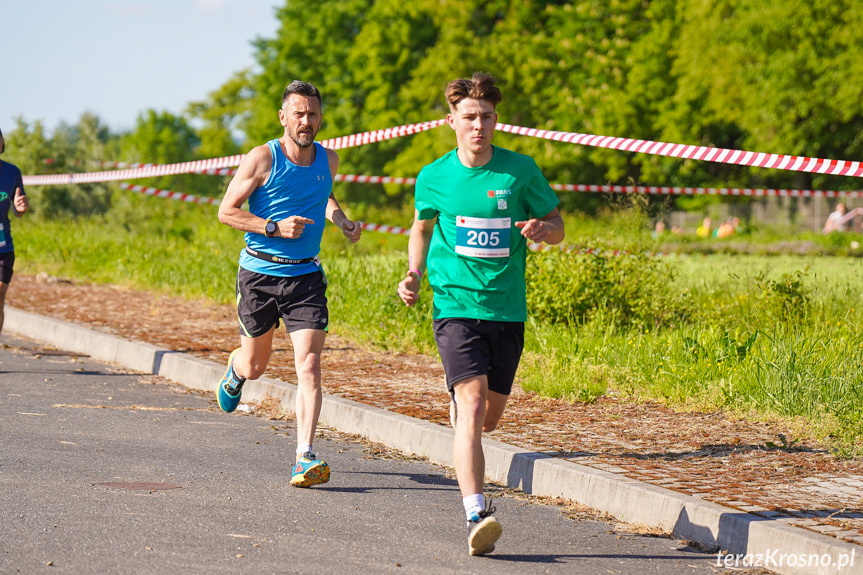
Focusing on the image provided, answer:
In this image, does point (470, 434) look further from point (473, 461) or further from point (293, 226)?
point (293, 226)

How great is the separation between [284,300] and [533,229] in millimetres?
1892

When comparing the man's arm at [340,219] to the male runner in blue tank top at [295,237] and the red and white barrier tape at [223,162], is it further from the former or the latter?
the red and white barrier tape at [223,162]

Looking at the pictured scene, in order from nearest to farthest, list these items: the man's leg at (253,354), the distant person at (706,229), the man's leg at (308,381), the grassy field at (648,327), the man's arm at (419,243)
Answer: the man's arm at (419,243) < the man's leg at (308,381) < the man's leg at (253,354) < the grassy field at (648,327) < the distant person at (706,229)

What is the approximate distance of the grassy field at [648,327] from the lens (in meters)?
7.17

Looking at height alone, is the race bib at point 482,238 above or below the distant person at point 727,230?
below

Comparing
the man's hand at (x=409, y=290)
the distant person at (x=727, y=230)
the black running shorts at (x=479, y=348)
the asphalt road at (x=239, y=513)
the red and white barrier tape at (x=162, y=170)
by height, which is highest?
the distant person at (x=727, y=230)

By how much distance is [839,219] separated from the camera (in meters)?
34.8

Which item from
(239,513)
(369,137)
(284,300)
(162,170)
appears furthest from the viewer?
(162,170)

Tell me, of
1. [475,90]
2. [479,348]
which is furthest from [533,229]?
[475,90]

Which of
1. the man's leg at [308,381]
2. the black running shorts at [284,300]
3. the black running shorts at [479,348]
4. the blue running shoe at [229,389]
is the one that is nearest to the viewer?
the black running shorts at [479,348]

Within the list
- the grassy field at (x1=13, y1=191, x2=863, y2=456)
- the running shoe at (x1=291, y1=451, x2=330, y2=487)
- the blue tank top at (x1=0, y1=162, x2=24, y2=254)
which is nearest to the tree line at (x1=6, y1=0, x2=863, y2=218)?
the grassy field at (x1=13, y1=191, x2=863, y2=456)

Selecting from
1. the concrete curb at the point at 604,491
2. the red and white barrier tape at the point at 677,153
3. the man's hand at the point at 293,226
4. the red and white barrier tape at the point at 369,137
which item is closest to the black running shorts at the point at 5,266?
the concrete curb at the point at 604,491

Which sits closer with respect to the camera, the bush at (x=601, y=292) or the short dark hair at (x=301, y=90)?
the short dark hair at (x=301, y=90)

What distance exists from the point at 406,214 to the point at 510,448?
3008 cm
